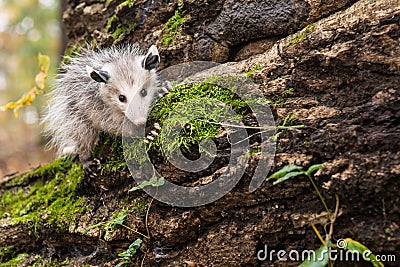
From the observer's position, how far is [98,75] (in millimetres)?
3479

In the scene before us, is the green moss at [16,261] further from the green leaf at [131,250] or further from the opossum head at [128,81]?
the opossum head at [128,81]

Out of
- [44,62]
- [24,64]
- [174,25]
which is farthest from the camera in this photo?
[24,64]

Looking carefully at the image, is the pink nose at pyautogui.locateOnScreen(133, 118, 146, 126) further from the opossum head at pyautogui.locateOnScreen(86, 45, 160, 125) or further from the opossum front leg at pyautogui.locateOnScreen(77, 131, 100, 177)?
the opossum front leg at pyautogui.locateOnScreen(77, 131, 100, 177)

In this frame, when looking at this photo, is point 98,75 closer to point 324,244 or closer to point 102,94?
point 102,94

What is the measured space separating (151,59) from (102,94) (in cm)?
53

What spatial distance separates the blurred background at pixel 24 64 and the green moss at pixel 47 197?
3.42 metres

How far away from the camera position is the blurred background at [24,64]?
34.3 ft

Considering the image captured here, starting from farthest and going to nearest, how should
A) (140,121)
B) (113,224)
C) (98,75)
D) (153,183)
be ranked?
(98,75) < (140,121) < (113,224) < (153,183)

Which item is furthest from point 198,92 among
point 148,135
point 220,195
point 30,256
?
point 30,256

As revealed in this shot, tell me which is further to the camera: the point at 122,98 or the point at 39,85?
the point at 39,85

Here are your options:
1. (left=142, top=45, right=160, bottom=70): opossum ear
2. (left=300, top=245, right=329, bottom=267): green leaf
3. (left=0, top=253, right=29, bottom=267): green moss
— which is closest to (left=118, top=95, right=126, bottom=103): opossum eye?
(left=142, top=45, right=160, bottom=70): opossum ear

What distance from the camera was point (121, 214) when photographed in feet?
9.83

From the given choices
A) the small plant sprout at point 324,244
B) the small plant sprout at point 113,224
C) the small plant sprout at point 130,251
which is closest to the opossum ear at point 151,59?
the small plant sprout at point 113,224

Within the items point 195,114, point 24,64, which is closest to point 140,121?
point 195,114
